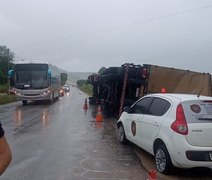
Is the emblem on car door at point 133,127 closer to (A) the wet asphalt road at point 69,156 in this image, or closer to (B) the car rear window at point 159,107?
(A) the wet asphalt road at point 69,156

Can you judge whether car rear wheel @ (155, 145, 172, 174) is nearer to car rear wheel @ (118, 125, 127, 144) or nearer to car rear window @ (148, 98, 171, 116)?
car rear window @ (148, 98, 171, 116)

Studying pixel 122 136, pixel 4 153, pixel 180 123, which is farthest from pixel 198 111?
pixel 4 153

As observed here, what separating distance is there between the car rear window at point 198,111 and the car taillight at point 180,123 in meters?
0.08

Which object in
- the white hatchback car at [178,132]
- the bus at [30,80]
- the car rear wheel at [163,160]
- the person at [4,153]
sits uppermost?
the person at [4,153]

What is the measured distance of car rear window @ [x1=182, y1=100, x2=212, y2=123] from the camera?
7258 mm

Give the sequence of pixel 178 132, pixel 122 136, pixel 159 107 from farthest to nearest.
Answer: pixel 122 136
pixel 159 107
pixel 178 132

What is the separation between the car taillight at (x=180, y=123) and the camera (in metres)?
7.13

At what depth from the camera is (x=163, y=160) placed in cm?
748

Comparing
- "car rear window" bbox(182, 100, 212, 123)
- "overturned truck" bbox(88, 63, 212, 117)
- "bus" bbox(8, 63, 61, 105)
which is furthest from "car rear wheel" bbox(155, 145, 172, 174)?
"bus" bbox(8, 63, 61, 105)

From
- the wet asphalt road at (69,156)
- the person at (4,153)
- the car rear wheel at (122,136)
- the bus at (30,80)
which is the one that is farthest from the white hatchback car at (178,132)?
the bus at (30,80)

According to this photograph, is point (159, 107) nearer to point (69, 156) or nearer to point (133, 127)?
point (133, 127)

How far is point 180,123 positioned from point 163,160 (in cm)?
82

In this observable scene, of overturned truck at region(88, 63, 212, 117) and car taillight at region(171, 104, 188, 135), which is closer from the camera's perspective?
car taillight at region(171, 104, 188, 135)

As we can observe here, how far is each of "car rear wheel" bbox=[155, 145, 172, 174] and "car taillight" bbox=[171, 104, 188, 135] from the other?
0.50 metres
